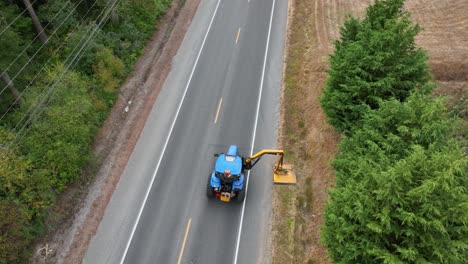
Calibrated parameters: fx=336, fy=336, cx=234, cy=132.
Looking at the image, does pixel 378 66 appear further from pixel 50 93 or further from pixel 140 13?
pixel 140 13

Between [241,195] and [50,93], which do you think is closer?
[241,195]

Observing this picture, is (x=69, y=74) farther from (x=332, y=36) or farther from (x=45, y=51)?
(x=332, y=36)

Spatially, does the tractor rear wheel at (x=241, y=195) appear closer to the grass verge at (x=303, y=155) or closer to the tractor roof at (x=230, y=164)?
the tractor roof at (x=230, y=164)

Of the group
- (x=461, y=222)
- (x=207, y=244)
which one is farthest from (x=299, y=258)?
(x=461, y=222)

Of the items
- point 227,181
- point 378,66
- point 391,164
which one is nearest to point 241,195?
point 227,181

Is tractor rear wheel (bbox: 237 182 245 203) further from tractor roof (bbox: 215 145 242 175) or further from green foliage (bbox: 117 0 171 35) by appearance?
green foliage (bbox: 117 0 171 35)

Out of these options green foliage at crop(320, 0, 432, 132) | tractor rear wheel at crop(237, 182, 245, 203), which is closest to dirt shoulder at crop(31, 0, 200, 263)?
tractor rear wheel at crop(237, 182, 245, 203)
